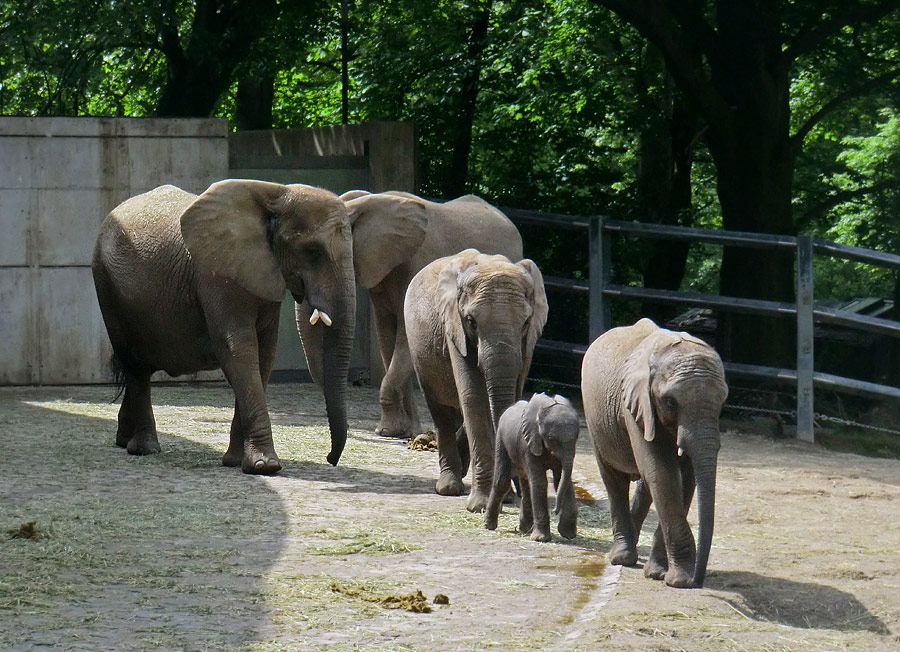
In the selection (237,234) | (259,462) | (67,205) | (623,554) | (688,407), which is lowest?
(623,554)

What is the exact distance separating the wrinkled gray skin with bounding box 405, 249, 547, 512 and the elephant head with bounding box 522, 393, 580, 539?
498 mm

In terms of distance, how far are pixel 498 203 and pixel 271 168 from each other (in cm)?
246

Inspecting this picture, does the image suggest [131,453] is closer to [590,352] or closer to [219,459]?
[219,459]

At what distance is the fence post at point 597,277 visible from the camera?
13211 mm

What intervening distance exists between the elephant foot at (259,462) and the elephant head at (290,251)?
40 centimetres

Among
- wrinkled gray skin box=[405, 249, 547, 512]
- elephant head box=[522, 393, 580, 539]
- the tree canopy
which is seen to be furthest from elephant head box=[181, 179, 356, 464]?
the tree canopy

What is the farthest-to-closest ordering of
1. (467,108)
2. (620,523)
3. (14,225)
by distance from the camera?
(467,108) → (14,225) → (620,523)

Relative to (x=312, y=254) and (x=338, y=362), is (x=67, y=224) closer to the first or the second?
(x=312, y=254)

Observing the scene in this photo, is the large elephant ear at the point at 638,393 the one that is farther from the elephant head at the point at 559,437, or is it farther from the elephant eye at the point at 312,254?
the elephant eye at the point at 312,254

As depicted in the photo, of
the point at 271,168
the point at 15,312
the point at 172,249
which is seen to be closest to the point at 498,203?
the point at 271,168

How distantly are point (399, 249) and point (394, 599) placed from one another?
15.1 feet

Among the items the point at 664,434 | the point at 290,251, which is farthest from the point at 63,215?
the point at 664,434

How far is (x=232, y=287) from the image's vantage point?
932 centimetres

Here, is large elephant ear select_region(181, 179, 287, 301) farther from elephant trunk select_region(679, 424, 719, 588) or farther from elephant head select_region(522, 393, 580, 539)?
elephant trunk select_region(679, 424, 719, 588)
